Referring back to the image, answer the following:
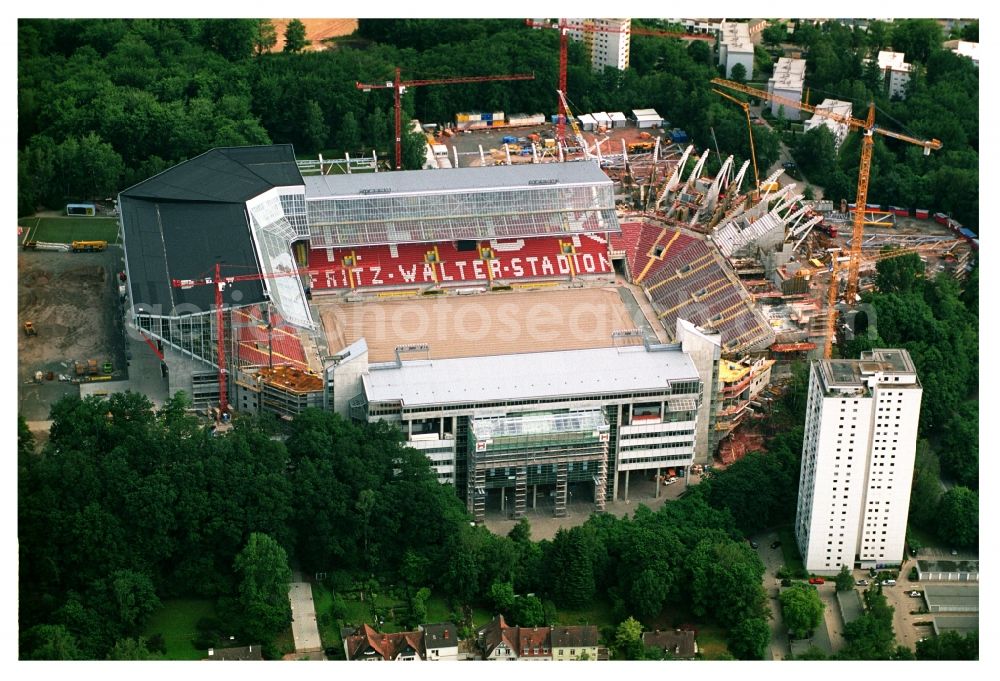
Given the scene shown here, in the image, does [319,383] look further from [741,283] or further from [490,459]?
[741,283]

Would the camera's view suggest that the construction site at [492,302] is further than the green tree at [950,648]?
Yes

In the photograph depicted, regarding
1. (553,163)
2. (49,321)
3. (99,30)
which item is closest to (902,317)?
(553,163)

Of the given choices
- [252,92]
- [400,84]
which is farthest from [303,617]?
[252,92]

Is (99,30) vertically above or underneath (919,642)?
above

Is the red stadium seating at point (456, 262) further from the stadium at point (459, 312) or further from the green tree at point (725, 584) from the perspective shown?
the green tree at point (725, 584)

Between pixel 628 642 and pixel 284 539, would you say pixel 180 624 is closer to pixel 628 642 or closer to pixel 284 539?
pixel 284 539

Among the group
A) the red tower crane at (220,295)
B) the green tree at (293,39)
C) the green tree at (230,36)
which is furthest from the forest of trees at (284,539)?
the green tree at (293,39)
